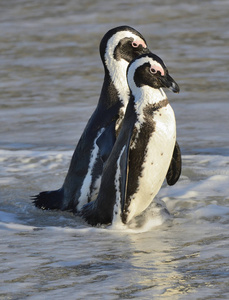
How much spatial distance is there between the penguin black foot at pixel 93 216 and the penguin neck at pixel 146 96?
610 mm

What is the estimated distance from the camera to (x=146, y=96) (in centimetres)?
402

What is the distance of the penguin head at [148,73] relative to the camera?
3.99 m

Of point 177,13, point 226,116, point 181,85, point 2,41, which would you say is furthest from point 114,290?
point 177,13

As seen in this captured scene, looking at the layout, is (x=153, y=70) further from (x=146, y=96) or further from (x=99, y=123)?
(x=99, y=123)

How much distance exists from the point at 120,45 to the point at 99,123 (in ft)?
1.65

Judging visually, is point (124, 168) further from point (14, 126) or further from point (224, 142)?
point (14, 126)

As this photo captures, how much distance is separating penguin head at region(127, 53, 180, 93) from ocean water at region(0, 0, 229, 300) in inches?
27.8

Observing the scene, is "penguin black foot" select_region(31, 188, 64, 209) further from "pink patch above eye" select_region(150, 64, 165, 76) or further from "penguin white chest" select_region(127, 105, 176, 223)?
"pink patch above eye" select_region(150, 64, 165, 76)

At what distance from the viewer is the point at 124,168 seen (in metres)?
3.91

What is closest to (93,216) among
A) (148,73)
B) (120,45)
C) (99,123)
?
(99,123)

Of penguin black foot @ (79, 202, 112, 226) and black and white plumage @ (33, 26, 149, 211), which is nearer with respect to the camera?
penguin black foot @ (79, 202, 112, 226)

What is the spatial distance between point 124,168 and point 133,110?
328 mm

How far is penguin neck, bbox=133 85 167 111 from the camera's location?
400cm

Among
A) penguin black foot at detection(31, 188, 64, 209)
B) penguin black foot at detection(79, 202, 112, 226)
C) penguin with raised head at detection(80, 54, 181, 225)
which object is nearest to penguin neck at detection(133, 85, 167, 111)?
penguin with raised head at detection(80, 54, 181, 225)
